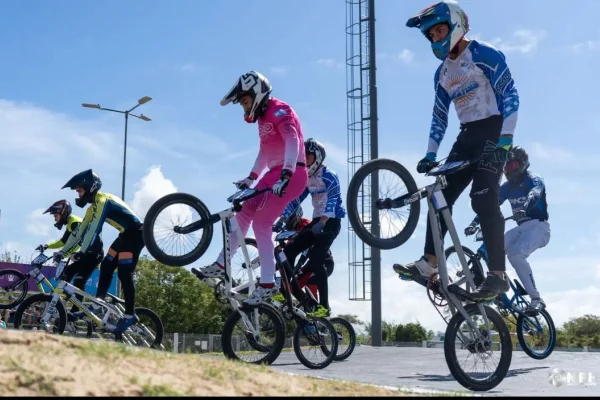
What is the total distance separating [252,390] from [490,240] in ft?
9.49

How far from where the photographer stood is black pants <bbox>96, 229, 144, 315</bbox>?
10.3m

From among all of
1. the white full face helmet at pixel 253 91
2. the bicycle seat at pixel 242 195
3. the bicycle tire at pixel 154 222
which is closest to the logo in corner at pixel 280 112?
the white full face helmet at pixel 253 91

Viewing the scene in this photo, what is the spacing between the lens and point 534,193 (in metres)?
10.6

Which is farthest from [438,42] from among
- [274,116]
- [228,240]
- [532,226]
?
[532,226]

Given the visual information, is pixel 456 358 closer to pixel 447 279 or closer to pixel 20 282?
pixel 447 279

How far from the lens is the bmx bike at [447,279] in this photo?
20.3ft

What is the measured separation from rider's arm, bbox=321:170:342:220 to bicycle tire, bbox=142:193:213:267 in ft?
8.98

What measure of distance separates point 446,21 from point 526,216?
4.87 metres

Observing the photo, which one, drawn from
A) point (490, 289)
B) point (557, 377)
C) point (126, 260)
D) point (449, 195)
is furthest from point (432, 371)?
point (126, 260)

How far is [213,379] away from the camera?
14.4ft

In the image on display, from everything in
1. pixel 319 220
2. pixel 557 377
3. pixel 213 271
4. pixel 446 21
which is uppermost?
pixel 446 21

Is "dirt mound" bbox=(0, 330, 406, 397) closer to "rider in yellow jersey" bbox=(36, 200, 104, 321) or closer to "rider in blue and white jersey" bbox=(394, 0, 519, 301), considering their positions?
"rider in blue and white jersey" bbox=(394, 0, 519, 301)

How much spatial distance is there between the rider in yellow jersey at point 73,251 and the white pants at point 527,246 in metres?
6.15

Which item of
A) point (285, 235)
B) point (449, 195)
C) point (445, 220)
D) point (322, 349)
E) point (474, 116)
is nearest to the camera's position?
point (445, 220)
